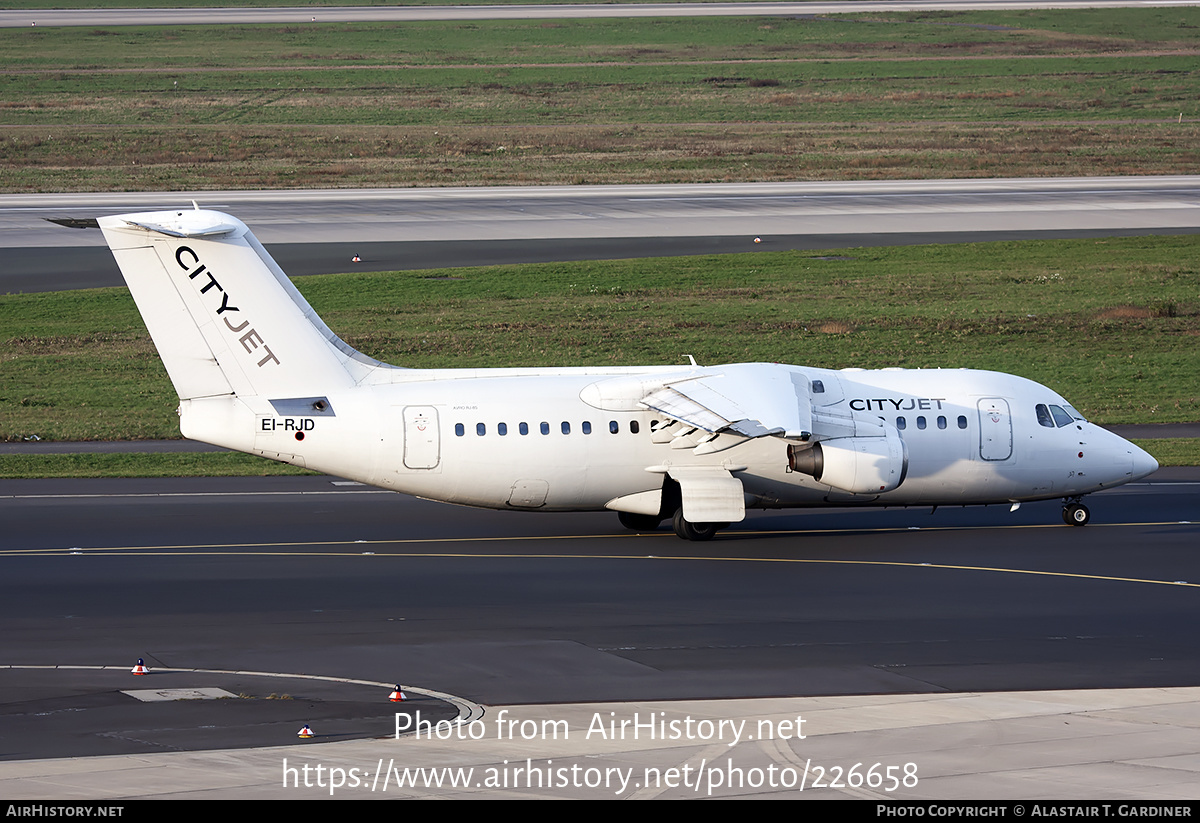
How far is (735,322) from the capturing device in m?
56.2

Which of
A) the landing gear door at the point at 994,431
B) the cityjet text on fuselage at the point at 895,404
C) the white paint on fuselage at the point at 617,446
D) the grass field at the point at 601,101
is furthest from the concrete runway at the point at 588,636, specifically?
the grass field at the point at 601,101

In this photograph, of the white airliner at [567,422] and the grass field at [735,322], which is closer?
the white airliner at [567,422]

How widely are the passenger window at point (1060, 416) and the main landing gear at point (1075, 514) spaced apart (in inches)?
73.5

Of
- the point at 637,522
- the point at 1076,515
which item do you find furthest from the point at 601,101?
the point at 637,522

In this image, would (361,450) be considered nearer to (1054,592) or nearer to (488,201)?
(1054,592)

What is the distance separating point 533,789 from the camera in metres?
16.5

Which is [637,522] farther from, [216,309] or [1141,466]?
[1141,466]

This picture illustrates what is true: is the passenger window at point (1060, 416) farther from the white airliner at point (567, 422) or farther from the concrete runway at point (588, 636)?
the concrete runway at point (588, 636)

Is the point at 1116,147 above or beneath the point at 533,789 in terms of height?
above

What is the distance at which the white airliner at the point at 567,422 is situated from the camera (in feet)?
102

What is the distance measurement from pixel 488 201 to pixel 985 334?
33.9m

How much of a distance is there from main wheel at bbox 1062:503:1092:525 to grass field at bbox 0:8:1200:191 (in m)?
56.3

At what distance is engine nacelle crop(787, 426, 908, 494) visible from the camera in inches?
1265

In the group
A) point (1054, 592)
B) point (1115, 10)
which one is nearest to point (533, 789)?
point (1054, 592)
